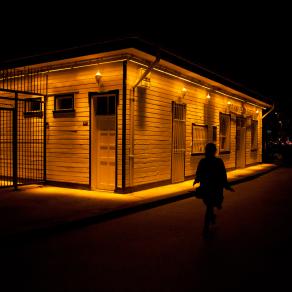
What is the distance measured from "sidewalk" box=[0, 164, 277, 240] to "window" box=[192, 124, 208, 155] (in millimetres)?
2847

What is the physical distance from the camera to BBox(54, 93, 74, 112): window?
1238 centimetres

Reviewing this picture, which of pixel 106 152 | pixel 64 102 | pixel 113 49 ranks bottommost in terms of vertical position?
pixel 106 152

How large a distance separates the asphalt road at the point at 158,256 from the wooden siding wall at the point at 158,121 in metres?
3.27

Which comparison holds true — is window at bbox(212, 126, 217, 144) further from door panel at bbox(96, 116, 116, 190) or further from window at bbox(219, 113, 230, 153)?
door panel at bbox(96, 116, 116, 190)

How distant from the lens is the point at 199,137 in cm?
1595

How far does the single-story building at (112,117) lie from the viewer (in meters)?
11.2

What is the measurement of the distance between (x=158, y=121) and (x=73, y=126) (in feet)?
9.35

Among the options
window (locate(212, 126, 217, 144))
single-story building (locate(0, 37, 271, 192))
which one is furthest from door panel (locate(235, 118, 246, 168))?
single-story building (locate(0, 37, 271, 192))

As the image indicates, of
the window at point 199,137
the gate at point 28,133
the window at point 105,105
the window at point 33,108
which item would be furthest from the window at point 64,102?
the window at point 199,137

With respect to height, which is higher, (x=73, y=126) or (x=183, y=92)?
(x=183, y=92)

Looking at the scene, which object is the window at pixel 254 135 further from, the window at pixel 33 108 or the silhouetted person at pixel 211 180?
the silhouetted person at pixel 211 180

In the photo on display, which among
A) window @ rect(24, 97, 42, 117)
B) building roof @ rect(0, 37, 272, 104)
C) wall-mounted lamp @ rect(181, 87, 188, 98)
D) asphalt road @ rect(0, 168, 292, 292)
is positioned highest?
building roof @ rect(0, 37, 272, 104)

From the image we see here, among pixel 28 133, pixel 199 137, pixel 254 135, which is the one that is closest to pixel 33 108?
pixel 28 133

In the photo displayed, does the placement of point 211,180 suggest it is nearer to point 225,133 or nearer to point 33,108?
point 33,108
